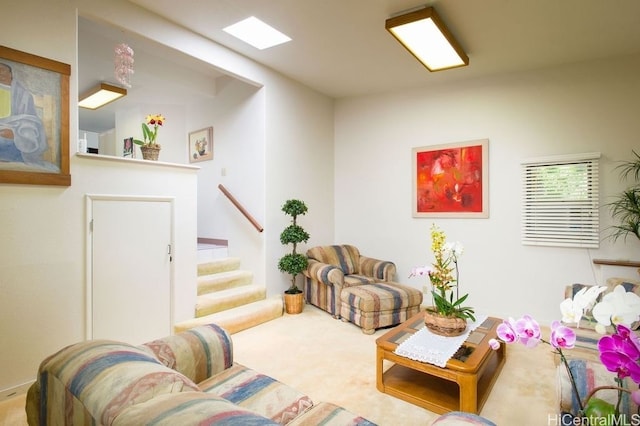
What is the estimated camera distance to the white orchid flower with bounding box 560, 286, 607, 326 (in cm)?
79

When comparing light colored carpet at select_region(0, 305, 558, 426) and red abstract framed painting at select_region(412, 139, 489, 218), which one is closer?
light colored carpet at select_region(0, 305, 558, 426)

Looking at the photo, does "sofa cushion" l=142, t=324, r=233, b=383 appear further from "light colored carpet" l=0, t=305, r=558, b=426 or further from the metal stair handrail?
the metal stair handrail

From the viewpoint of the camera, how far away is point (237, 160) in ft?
15.0

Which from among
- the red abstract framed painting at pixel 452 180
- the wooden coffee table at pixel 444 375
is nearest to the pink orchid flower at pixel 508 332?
the wooden coffee table at pixel 444 375

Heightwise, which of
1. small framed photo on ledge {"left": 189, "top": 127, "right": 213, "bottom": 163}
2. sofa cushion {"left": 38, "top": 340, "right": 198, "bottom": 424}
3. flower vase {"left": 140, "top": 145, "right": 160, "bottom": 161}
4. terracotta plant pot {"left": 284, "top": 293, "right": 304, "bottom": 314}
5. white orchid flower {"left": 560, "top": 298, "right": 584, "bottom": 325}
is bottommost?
terracotta plant pot {"left": 284, "top": 293, "right": 304, "bottom": 314}

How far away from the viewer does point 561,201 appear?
150 inches

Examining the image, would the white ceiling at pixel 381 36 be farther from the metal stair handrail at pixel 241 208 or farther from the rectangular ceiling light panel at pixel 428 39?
the metal stair handrail at pixel 241 208

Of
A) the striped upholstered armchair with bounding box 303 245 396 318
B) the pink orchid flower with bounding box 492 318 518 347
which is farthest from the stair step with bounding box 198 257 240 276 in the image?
the pink orchid flower with bounding box 492 318 518 347

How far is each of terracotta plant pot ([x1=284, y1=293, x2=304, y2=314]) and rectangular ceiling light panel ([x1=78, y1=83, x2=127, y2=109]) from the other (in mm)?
3797

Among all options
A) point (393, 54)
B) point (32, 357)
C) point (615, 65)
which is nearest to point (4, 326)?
point (32, 357)

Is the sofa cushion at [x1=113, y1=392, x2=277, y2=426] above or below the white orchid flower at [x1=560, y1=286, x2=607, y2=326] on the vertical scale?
below

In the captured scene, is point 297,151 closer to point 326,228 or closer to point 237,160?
point 237,160

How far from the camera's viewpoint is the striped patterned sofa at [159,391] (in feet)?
2.88

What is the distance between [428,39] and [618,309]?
122 inches
